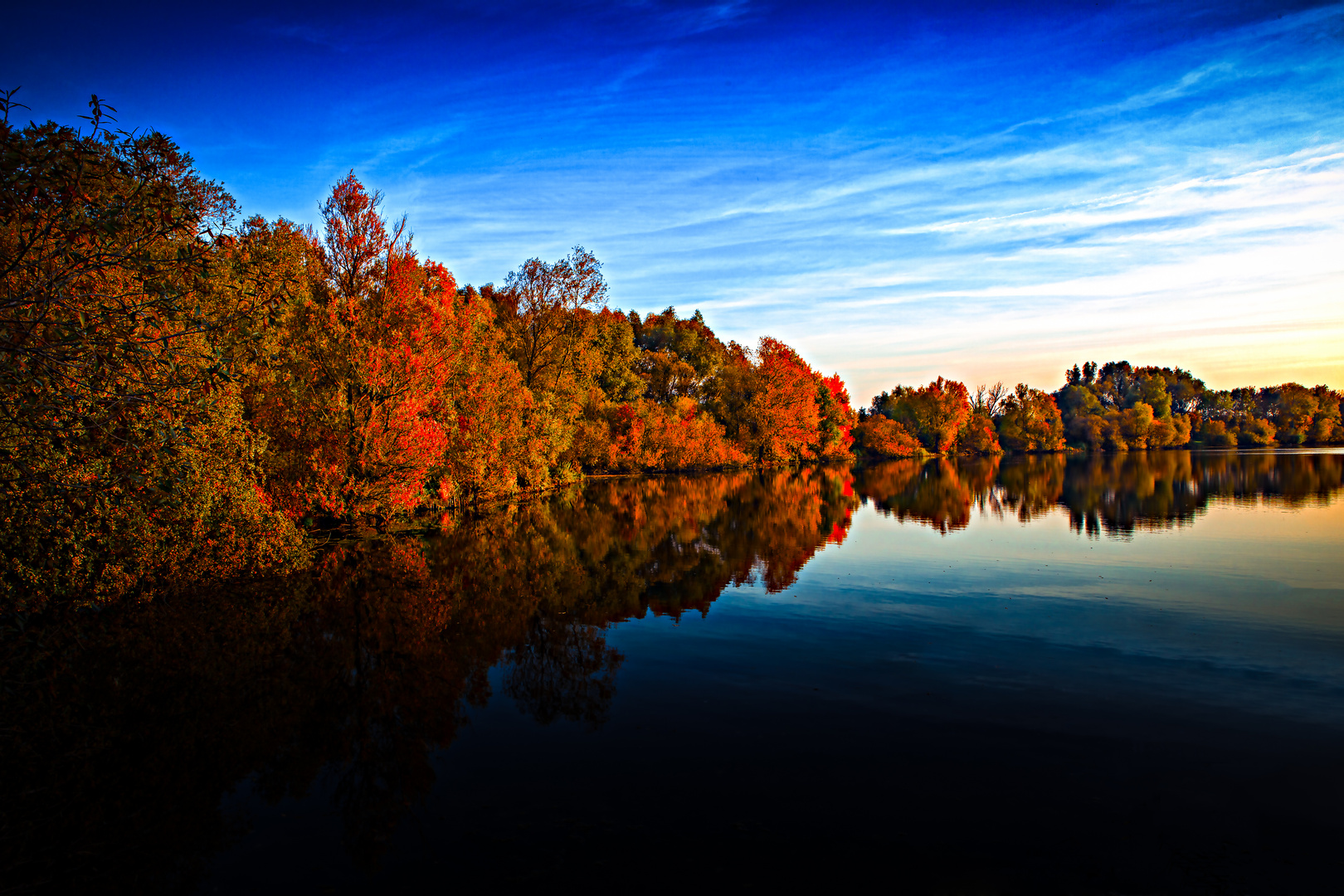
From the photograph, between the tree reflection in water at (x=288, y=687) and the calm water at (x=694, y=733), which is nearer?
the calm water at (x=694, y=733)

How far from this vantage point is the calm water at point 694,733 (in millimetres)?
7094

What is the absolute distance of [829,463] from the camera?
10025 centimetres

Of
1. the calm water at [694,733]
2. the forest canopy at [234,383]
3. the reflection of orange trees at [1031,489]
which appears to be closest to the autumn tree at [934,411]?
the reflection of orange trees at [1031,489]

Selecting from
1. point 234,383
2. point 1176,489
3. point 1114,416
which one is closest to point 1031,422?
point 1114,416

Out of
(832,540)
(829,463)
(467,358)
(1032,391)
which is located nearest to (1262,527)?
(832,540)

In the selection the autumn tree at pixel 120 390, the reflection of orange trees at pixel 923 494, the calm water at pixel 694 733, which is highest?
the autumn tree at pixel 120 390

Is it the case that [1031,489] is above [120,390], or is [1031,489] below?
below

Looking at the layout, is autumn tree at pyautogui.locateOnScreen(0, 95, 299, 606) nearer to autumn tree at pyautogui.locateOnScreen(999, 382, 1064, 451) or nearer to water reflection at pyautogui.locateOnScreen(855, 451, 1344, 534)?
water reflection at pyautogui.locateOnScreen(855, 451, 1344, 534)

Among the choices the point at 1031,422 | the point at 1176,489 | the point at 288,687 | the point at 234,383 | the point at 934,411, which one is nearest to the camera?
the point at 288,687

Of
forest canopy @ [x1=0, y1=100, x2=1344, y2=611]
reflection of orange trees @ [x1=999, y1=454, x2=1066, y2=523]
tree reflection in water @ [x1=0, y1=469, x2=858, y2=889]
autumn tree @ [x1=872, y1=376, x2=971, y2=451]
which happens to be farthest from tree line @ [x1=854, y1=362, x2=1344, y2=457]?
tree reflection in water @ [x1=0, y1=469, x2=858, y2=889]

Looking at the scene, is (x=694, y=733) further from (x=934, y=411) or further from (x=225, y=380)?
(x=934, y=411)

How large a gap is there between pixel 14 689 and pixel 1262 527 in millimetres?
39384

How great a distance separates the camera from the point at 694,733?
1005cm

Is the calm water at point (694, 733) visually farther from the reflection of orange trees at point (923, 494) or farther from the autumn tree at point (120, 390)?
the reflection of orange trees at point (923, 494)
